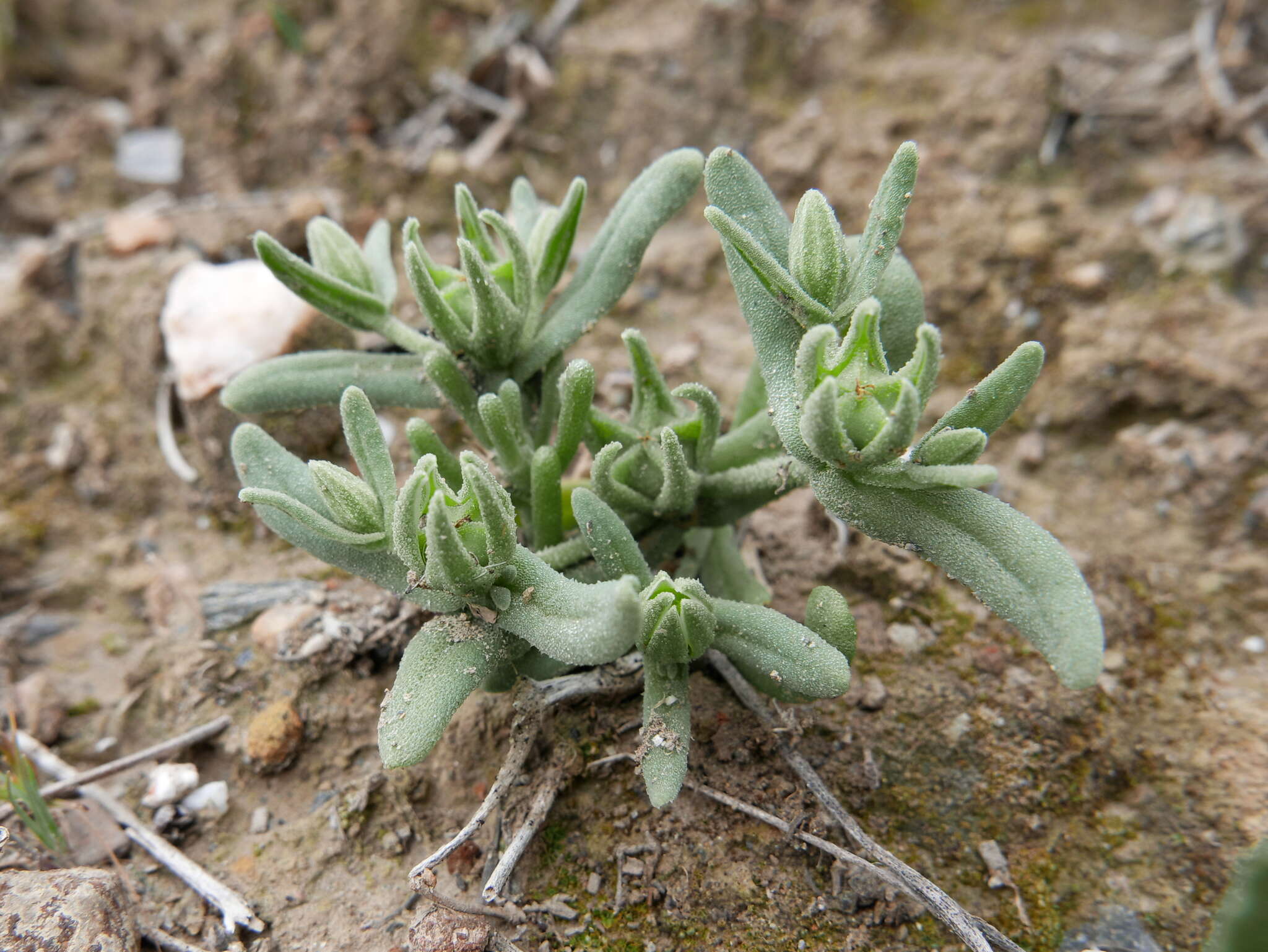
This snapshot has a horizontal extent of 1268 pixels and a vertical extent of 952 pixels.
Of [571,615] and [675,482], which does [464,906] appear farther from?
[675,482]

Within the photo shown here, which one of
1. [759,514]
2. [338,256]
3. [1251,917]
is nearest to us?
[1251,917]

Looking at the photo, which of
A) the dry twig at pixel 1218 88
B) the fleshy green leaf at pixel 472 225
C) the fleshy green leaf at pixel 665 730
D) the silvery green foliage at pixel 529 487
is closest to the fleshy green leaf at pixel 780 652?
the silvery green foliage at pixel 529 487

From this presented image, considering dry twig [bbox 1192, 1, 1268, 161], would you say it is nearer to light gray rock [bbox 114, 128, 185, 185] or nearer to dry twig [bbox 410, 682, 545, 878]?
dry twig [bbox 410, 682, 545, 878]

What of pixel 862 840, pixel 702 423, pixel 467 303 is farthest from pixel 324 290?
pixel 862 840

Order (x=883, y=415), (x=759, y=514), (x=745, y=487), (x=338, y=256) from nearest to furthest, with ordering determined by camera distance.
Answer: (x=883, y=415) < (x=745, y=487) < (x=338, y=256) < (x=759, y=514)

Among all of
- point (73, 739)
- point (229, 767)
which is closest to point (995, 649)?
point (229, 767)
